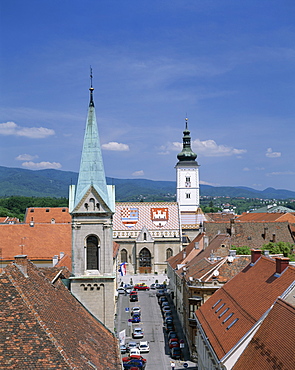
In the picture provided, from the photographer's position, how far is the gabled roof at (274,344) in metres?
23.2

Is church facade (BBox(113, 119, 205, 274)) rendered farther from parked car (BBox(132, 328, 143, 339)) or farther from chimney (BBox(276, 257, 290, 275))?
chimney (BBox(276, 257, 290, 275))

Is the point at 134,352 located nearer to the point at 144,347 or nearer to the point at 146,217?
the point at 144,347

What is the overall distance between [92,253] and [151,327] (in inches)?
→ 1252

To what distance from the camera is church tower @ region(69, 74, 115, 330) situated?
113 ft

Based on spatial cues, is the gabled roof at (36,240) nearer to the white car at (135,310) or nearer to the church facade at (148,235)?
the white car at (135,310)

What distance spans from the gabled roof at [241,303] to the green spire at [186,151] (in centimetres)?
11142

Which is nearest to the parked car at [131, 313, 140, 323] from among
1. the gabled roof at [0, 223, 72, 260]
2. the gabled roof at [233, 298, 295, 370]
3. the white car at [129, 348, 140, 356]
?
the gabled roof at [0, 223, 72, 260]

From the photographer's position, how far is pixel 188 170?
152 meters

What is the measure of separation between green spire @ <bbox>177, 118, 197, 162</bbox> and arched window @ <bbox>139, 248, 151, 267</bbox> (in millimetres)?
49959

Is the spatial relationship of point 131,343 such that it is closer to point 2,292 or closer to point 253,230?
point 253,230

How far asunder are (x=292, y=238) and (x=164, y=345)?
105 feet

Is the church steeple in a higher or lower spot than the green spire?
lower

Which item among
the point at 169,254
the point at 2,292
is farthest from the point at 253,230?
the point at 2,292

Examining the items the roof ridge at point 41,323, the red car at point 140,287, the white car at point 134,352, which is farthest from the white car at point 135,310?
the roof ridge at point 41,323
